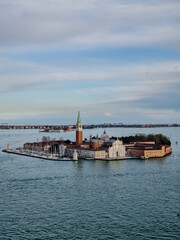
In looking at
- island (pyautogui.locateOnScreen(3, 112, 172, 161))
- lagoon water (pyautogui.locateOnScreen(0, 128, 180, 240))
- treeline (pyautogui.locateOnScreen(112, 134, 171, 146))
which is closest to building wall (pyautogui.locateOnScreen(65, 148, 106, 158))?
island (pyautogui.locateOnScreen(3, 112, 172, 161))

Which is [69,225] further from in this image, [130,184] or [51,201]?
[130,184]

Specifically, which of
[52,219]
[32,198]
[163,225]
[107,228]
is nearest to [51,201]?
[32,198]

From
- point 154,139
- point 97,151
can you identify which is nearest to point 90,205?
point 97,151

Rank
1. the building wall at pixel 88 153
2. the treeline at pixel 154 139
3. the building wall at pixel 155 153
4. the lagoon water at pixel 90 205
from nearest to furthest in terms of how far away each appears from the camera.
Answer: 1. the lagoon water at pixel 90 205
2. the building wall at pixel 155 153
3. the building wall at pixel 88 153
4. the treeline at pixel 154 139

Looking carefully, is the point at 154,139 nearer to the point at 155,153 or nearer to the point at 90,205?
the point at 155,153

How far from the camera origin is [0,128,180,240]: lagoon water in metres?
11.7

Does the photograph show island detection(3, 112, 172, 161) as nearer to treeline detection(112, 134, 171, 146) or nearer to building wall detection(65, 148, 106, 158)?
building wall detection(65, 148, 106, 158)

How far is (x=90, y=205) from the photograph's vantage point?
49.0 ft

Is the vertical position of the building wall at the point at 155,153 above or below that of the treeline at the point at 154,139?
below

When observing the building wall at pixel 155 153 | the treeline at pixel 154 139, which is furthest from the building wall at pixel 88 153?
the treeline at pixel 154 139

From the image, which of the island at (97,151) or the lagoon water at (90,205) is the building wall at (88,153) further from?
the lagoon water at (90,205)

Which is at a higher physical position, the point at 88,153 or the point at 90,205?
the point at 88,153

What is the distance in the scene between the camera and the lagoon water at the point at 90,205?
11.7 m

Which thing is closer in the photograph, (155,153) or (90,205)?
(90,205)
